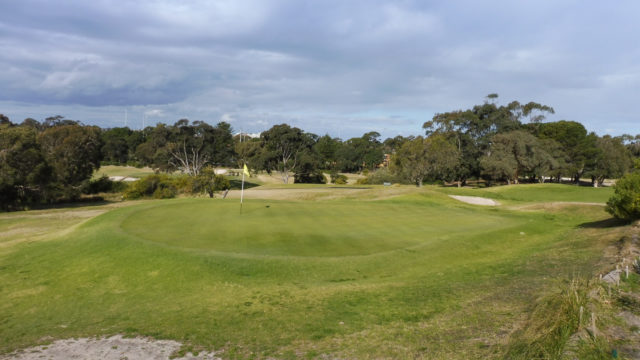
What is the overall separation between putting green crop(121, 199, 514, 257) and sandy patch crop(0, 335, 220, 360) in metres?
7.16

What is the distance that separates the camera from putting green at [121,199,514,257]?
16.1m

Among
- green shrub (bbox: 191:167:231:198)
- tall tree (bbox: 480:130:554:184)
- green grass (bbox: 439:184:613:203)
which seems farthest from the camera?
tall tree (bbox: 480:130:554:184)

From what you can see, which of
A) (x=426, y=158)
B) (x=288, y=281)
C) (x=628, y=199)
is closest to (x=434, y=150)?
(x=426, y=158)

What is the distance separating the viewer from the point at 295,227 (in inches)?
754

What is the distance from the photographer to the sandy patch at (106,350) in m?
7.02

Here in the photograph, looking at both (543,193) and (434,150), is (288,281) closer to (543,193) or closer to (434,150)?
(543,193)

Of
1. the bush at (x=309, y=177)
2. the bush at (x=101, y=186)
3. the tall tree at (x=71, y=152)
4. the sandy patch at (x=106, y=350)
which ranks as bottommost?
the sandy patch at (x=106, y=350)

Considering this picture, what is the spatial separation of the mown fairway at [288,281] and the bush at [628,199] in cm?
232

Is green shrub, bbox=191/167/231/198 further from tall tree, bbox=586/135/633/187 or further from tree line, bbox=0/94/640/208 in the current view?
tall tree, bbox=586/135/633/187

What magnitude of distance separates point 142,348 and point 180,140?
249ft

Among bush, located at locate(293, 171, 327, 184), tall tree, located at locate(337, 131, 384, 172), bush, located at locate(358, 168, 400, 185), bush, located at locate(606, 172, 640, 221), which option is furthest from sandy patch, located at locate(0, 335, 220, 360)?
tall tree, located at locate(337, 131, 384, 172)

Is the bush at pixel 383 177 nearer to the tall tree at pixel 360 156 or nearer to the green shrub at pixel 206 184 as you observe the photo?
the green shrub at pixel 206 184

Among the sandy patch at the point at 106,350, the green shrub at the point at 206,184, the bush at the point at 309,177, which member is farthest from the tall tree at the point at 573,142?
the sandy patch at the point at 106,350

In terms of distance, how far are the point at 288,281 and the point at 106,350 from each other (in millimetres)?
5631
